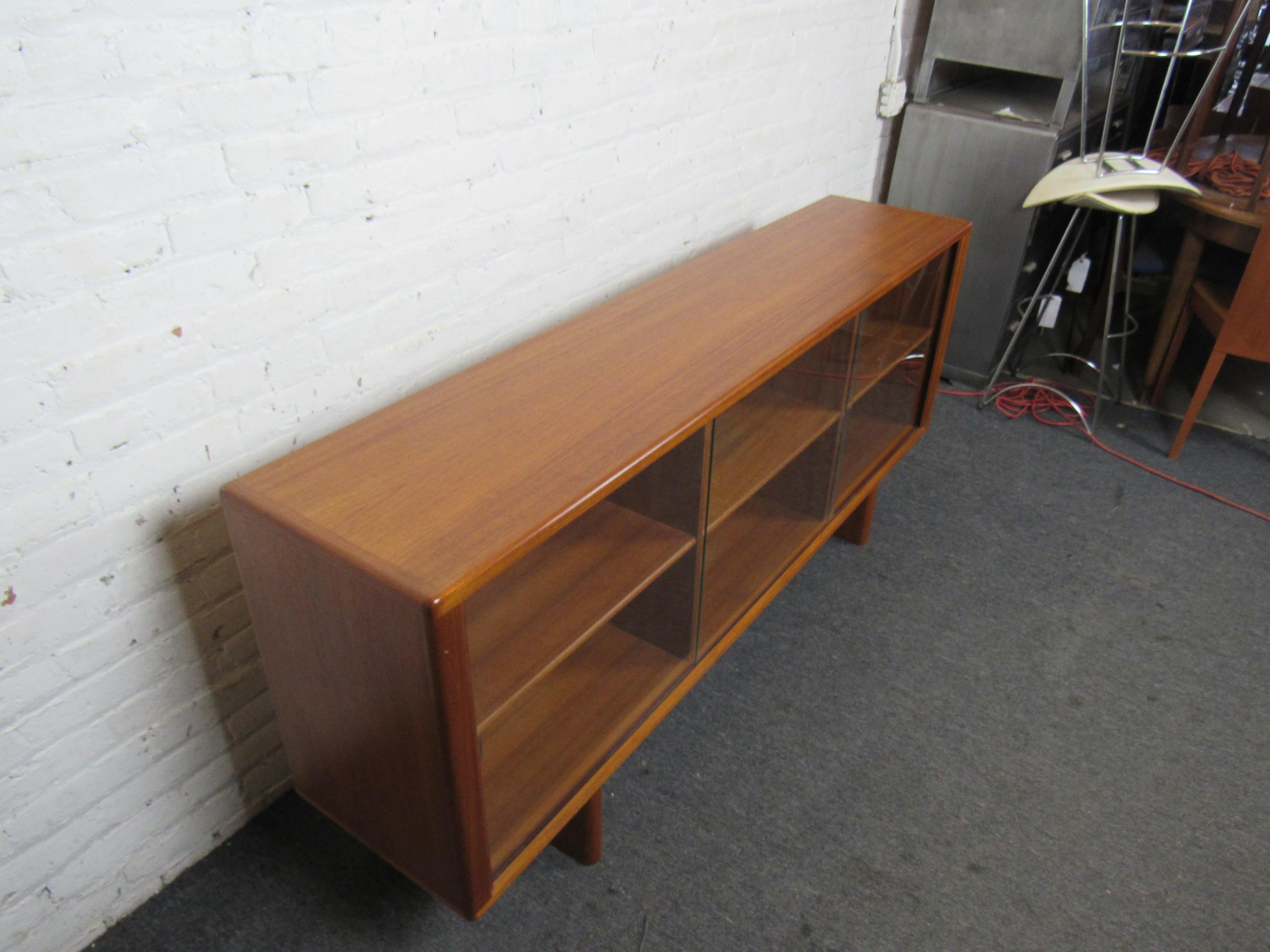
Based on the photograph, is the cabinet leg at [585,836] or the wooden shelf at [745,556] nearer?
the cabinet leg at [585,836]

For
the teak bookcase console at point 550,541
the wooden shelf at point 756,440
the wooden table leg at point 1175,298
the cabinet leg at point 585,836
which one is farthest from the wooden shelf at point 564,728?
the wooden table leg at point 1175,298

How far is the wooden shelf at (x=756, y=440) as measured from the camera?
159cm

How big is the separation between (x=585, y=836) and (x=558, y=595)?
17.6 inches

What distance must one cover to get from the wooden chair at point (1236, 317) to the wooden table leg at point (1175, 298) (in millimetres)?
34

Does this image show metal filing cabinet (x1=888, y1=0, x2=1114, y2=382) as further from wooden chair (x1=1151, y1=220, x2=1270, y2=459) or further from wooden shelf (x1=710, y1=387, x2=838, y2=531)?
wooden shelf (x1=710, y1=387, x2=838, y2=531)

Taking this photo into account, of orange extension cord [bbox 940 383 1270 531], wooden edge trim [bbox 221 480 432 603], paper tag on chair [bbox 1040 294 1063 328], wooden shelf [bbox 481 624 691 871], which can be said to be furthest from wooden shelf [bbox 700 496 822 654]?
paper tag on chair [bbox 1040 294 1063 328]

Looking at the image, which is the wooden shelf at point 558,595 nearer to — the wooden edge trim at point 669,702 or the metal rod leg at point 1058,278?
the wooden edge trim at point 669,702

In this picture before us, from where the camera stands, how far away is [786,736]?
1861mm

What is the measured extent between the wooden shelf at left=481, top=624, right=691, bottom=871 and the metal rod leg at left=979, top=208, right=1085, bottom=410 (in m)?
1.77

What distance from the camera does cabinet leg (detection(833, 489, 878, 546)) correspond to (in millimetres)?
2287

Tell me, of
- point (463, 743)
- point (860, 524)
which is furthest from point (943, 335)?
point (463, 743)

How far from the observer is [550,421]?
53.6 inches

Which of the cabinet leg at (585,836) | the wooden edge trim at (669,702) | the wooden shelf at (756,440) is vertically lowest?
the cabinet leg at (585,836)

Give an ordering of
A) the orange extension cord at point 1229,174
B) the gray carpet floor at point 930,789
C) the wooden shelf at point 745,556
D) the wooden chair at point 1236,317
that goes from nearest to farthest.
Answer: the gray carpet floor at point 930,789 < the wooden shelf at point 745,556 < the wooden chair at point 1236,317 < the orange extension cord at point 1229,174
